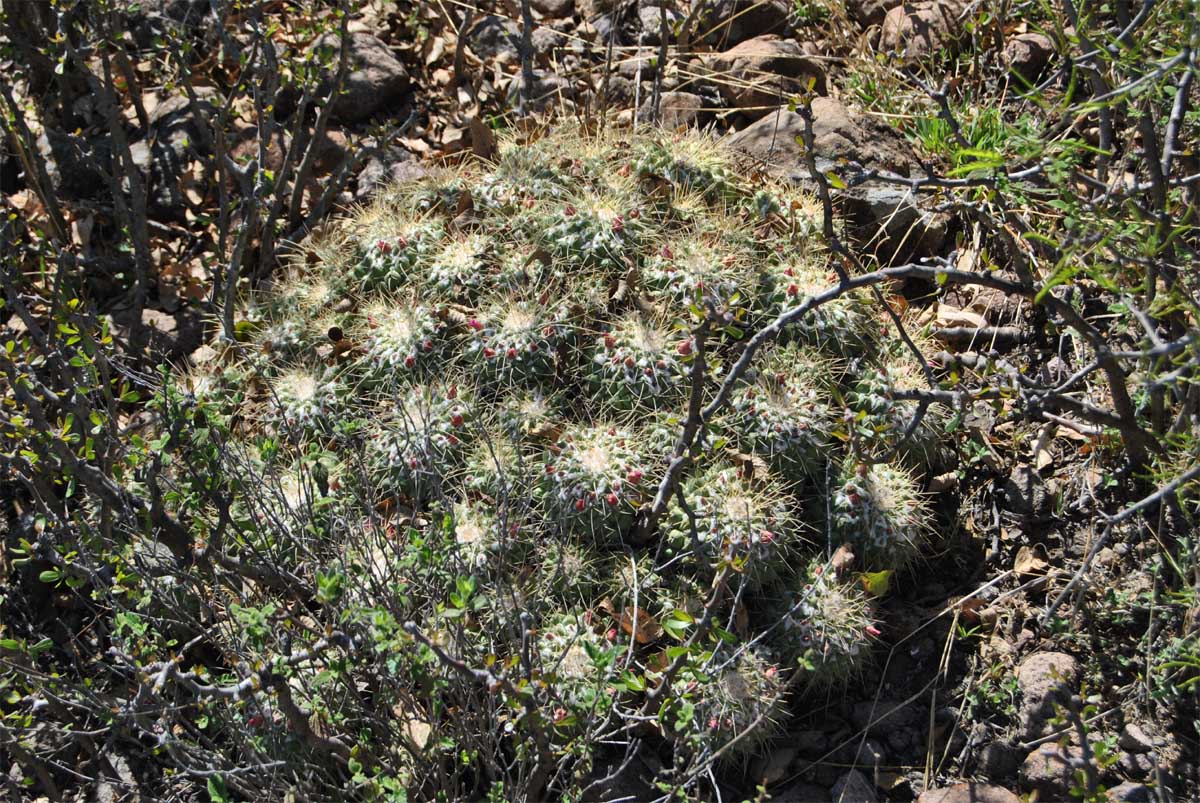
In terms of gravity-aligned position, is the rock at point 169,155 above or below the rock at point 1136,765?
above

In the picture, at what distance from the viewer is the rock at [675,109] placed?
16.6ft

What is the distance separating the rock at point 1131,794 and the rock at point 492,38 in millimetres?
4499

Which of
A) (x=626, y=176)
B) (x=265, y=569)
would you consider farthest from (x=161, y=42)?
(x=265, y=569)

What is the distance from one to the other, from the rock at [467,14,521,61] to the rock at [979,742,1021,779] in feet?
13.8

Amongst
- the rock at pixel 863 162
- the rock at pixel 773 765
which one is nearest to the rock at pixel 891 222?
the rock at pixel 863 162

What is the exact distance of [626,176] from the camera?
4.24 metres

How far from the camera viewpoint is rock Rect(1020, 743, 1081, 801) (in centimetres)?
322

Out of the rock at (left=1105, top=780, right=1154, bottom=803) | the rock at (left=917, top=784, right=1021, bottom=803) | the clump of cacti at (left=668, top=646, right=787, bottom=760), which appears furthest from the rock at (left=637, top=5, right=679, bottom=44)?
the rock at (left=1105, top=780, right=1154, bottom=803)

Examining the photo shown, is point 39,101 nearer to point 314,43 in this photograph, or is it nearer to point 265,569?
point 314,43

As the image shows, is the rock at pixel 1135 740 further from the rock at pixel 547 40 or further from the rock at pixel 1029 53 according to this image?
the rock at pixel 547 40

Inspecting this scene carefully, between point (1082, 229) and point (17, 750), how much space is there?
3576 millimetres

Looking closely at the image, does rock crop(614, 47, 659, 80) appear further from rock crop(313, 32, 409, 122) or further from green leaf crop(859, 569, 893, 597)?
green leaf crop(859, 569, 893, 597)

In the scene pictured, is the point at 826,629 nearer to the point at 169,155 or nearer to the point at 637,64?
the point at 637,64

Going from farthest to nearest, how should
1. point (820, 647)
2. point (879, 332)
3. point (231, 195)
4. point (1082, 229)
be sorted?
point (231, 195)
point (879, 332)
point (820, 647)
point (1082, 229)
